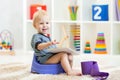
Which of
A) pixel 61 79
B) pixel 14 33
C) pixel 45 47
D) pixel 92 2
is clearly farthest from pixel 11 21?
pixel 61 79

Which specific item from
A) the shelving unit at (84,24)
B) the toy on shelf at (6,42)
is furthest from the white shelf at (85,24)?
the toy on shelf at (6,42)

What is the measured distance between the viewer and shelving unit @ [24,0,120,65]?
2574 mm

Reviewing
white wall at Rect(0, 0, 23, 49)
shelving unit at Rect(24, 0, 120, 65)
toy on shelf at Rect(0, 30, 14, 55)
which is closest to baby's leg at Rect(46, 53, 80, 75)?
shelving unit at Rect(24, 0, 120, 65)

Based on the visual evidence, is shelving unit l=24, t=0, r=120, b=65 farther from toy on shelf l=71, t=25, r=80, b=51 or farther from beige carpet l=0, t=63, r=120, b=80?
beige carpet l=0, t=63, r=120, b=80

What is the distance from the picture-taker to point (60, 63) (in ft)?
6.05

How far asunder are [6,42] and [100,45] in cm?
92

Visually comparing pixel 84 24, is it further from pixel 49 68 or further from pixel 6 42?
pixel 49 68

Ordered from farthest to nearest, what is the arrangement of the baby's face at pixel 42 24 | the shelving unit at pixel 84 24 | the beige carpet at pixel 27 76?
the shelving unit at pixel 84 24
the baby's face at pixel 42 24
the beige carpet at pixel 27 76

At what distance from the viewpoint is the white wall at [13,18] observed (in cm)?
298

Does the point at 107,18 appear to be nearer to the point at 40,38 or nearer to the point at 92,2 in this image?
the point at 92,2

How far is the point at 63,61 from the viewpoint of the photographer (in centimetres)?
180

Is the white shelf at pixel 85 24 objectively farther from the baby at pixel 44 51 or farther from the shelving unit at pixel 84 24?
the baby at pixel 44 51

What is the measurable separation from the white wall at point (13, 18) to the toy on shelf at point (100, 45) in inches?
32.0

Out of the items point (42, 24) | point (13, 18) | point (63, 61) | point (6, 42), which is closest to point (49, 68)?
point (63, 61)
